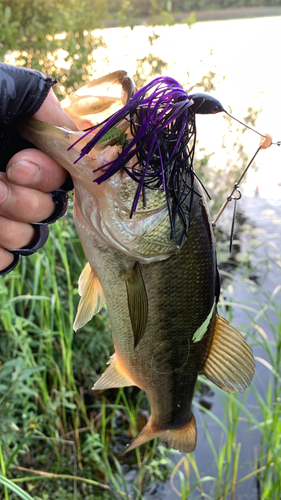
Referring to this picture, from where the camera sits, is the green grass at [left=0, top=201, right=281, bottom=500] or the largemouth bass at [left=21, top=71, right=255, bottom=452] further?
the green grass at [left=0, top=201, right=281, bottom=500]

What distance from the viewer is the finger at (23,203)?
0.97 meters

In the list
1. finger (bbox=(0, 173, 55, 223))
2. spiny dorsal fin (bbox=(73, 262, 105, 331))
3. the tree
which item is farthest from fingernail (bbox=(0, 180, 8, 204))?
the tree

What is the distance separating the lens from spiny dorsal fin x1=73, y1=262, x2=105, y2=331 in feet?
3.96

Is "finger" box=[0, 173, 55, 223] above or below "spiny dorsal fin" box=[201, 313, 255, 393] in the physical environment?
above

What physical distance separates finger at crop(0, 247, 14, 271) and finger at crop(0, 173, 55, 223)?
157 millimetres

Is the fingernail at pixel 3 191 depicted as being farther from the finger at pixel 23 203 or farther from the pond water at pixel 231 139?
the pond water at pixel 231 139

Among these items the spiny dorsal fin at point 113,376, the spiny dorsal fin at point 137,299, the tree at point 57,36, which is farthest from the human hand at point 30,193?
the tree at point 57,36

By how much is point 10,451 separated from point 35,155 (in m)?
1.84

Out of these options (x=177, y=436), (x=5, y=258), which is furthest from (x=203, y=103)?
(x=177, y=436)

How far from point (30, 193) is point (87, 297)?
1.32 feet

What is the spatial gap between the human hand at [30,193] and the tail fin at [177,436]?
0.94 metres

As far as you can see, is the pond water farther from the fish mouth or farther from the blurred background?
the fish mouth

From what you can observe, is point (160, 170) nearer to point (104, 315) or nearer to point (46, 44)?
point (104, 315)

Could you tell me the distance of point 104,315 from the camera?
2.77m
